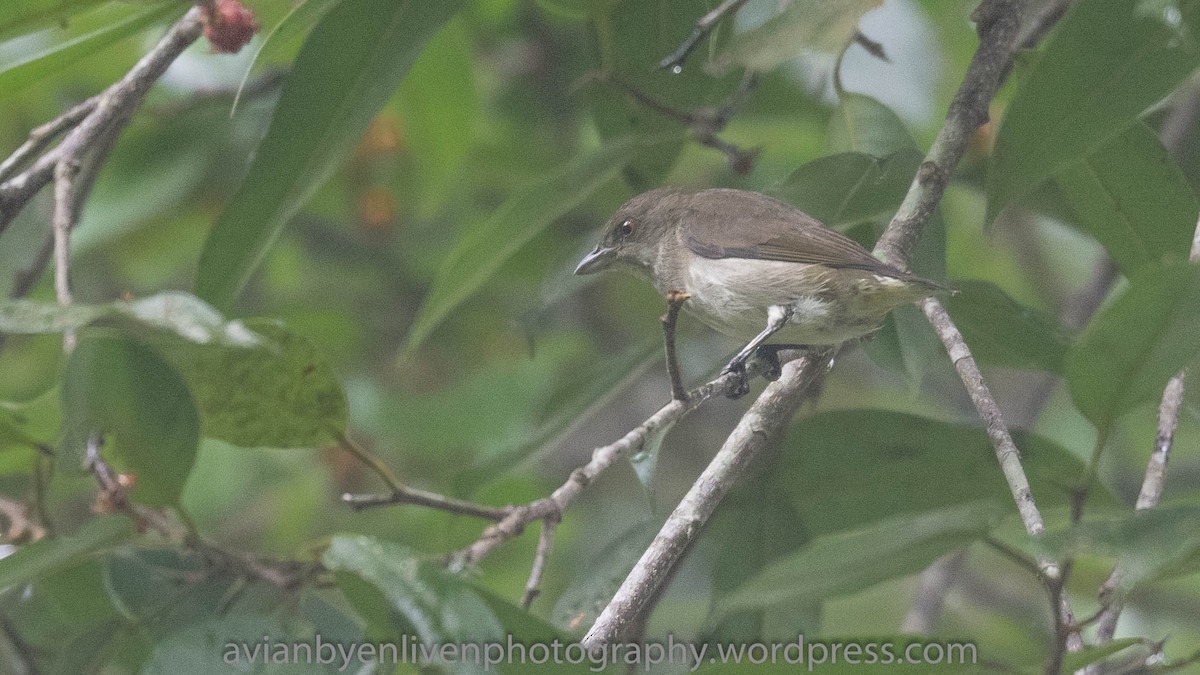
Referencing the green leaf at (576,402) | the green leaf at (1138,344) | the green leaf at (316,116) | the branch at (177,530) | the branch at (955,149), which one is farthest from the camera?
the green leaf at (576,402)

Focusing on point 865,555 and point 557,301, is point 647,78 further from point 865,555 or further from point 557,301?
point 865,555

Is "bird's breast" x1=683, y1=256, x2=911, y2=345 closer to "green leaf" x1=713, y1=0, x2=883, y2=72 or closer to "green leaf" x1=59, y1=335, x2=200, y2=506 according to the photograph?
"green leaf" x1=713, y1=0, x2=883, y2=72

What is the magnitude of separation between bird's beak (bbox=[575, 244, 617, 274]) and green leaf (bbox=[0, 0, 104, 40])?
1.48 metres

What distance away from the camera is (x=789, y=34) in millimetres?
2570

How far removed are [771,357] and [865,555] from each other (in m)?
1.39

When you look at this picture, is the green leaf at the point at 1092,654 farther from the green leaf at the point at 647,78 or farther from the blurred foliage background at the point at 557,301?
the green leaf at the point at 647,78

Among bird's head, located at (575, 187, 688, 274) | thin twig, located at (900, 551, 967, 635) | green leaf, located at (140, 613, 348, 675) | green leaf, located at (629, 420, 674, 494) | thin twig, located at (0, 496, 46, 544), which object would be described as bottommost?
thin twig, located at (900, 551, 967, 635)

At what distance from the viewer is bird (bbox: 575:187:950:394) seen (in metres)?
2.78

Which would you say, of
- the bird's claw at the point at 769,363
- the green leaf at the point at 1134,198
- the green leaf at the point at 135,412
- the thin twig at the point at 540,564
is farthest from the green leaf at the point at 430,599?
the green leaf at the point at 1134,198

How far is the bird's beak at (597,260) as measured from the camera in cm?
354

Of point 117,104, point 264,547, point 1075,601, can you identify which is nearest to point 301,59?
point 117,104

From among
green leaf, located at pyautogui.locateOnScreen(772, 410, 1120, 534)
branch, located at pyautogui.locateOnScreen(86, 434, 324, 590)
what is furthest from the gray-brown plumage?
branch, located at pyautogui.locateOnScreen(86, 434, 324, 590)

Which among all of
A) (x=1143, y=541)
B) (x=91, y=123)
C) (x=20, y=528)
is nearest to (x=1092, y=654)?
(x=1143, y=541)

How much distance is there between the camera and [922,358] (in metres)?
2.90
